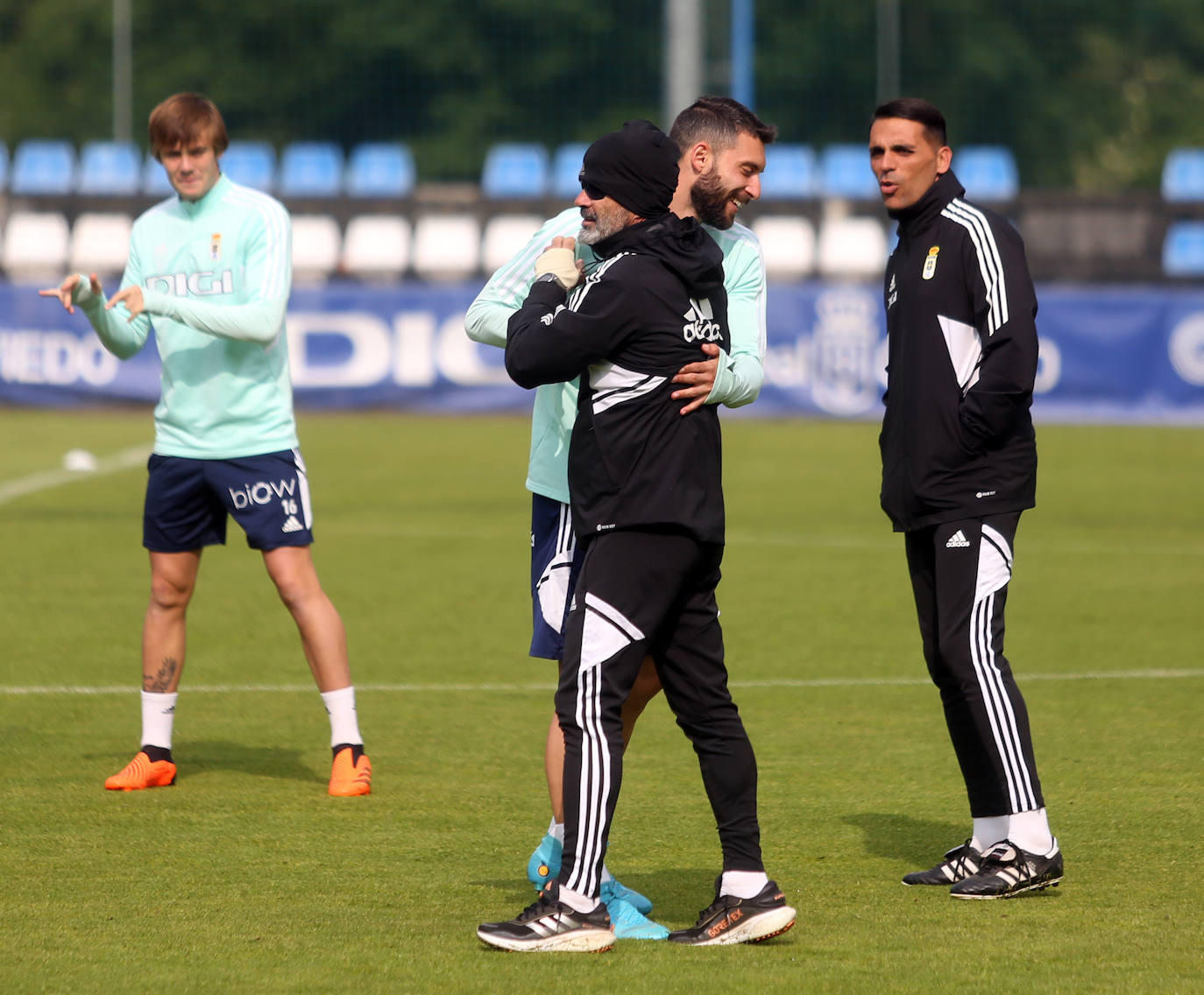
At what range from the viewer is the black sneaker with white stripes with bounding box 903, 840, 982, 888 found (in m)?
4.96

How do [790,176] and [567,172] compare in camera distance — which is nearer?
[790,176]

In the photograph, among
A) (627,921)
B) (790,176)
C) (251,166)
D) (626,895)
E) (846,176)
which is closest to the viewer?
(627,921)

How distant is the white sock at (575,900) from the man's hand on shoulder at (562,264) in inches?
52.4

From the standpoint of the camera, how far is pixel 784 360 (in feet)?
67.2

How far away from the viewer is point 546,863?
471 cm

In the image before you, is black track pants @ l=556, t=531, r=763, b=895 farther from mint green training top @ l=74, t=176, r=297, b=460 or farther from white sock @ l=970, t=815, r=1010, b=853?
mint green training top @ l=74, t=176, r=297, b=460

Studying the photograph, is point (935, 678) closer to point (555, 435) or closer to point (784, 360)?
point (555, 435)

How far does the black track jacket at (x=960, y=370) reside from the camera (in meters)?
4.89

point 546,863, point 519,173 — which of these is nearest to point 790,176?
point 519,173

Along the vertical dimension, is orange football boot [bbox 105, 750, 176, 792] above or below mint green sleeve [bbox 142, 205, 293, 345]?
below

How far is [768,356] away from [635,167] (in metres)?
16.1

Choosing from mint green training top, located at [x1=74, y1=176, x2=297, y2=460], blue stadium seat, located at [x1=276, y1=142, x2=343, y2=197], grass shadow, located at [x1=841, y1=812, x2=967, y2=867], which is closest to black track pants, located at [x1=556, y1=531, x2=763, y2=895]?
grass shadow, located at [x1=841, y1=812, x2=967, y2=867]

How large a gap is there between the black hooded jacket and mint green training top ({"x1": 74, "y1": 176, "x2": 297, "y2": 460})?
6.12ft

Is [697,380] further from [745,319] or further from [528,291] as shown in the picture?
[528,291]
